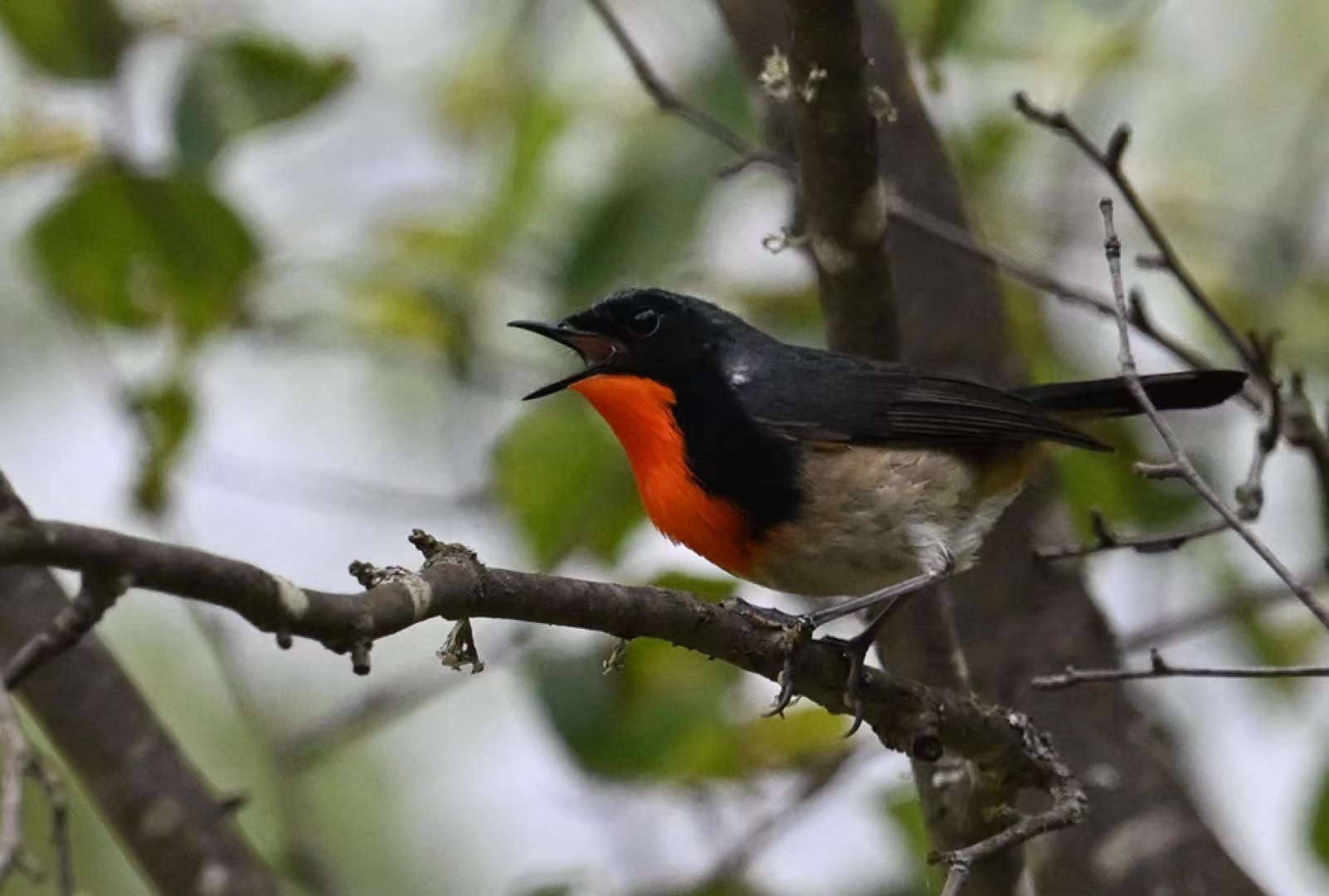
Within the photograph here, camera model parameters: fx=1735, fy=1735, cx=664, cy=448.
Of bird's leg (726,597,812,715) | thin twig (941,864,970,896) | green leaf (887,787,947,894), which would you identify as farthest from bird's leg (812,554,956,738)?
green leaf (887,787,947,894)

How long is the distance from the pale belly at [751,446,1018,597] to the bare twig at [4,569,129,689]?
2163 millimetres

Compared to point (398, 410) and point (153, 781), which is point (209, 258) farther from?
point (398, 410)

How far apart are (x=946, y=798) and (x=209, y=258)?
2579mm

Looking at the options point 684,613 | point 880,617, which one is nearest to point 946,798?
point 880,617

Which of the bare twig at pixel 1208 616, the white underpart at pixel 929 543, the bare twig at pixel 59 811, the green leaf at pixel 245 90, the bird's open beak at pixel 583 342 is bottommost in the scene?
the bare twig at pixel 59 811

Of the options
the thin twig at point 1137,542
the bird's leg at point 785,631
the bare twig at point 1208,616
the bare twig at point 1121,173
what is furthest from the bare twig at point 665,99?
the bare twig at point 1208,616

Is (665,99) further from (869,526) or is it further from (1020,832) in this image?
(1020,832)

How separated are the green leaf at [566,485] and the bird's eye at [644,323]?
73 centimetres

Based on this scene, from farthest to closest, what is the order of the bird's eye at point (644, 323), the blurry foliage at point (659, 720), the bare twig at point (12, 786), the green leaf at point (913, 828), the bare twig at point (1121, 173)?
the green leaf at point (913, 828) < the blurry foliage at point (659, 720) < the bird's eye at point (644, 323) < the bare twig at point (1121, 173) < the bare twig at point (12, 786)

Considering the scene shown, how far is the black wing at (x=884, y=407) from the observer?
424cm

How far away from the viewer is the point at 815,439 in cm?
A: 420

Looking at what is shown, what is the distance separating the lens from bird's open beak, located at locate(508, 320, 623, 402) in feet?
14.0

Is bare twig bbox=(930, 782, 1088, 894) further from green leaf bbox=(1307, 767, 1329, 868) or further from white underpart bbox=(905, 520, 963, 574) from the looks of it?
green leaf bbox=(1307, 767, 1329, 868)

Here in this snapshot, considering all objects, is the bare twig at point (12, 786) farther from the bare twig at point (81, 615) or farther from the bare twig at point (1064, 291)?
the bare twig at point (1064, 291)
